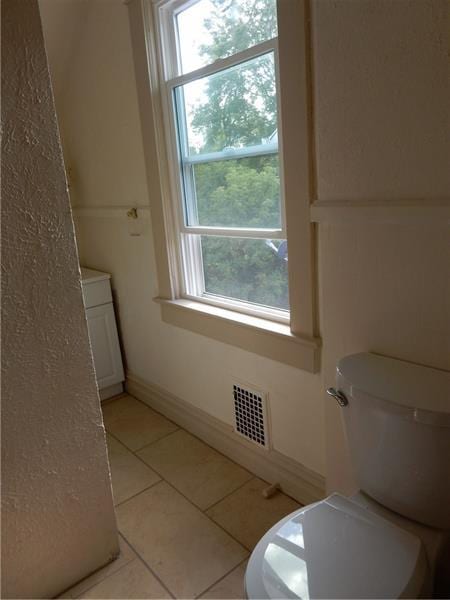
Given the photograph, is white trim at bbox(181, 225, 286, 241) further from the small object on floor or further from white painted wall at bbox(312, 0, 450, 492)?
the small object on floor

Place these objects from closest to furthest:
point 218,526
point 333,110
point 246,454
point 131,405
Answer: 1. point 333,110
2. point 218,526
3. point 246,454
4. point 131,405

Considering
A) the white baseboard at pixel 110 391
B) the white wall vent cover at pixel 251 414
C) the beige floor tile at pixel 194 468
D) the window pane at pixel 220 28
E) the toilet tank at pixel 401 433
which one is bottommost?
the beige floor tile at pixel 194 468

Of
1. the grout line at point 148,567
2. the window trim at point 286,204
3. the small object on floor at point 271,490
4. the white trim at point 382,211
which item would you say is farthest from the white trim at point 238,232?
the grout line at point 148,567

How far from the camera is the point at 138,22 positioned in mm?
1798

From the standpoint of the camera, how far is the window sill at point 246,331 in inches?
58.5

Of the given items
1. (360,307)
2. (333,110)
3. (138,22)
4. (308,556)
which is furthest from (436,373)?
(138,22)

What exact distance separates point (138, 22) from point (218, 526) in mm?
2060

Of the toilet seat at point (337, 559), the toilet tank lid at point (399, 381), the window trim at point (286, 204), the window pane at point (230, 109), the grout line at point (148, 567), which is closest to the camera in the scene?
the toilet seat at point (337, 559)

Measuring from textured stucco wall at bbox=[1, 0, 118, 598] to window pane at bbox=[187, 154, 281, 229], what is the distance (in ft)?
2.33

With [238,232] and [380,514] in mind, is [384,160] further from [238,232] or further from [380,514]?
[380,514]

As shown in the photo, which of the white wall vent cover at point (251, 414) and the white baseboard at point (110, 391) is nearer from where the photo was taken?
the white wall vent cover at point (251, 414)

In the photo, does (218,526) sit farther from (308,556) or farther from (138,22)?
(138,22)

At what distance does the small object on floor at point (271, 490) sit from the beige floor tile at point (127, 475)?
49 centimetres

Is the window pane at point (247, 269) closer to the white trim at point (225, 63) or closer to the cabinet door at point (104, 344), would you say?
the white trim at point (225, 63)
